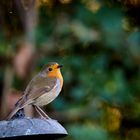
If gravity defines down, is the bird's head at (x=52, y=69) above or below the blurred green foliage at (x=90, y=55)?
above

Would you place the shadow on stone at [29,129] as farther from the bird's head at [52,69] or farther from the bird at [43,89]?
the bird's head at [52,69]

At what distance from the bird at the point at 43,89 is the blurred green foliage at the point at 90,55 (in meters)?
2.46

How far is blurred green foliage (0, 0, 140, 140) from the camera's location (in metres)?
8.11

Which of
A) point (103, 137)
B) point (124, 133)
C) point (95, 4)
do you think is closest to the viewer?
point (103, 137)

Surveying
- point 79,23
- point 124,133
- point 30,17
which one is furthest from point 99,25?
point 124,133

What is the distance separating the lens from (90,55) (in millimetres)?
8391

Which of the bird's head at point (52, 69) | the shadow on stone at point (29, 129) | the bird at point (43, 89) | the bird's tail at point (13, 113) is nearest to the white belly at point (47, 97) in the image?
the bird at point (43, 89)

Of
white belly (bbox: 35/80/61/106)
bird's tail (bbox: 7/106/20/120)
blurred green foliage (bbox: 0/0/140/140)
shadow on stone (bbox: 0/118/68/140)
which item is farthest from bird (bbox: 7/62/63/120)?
blurred green foliage (bbox: 0/0/140/140)

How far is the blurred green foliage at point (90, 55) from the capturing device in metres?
8.11

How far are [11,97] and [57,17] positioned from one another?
0.99 meters

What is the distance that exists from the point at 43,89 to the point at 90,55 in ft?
10.6

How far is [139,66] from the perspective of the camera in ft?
28.2

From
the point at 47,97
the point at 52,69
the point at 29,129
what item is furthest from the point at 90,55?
the point at 29,129

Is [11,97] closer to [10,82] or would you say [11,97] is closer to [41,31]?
[10,82]
